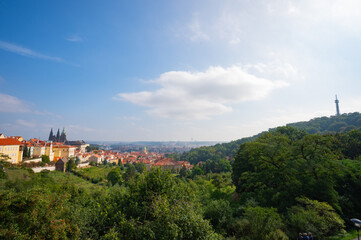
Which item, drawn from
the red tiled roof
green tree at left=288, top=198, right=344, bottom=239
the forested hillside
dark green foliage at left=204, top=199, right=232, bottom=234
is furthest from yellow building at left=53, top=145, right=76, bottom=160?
green tree at left=288, top=198, right=344, bottom=239

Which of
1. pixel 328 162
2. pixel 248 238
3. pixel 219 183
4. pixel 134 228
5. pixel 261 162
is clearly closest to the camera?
pixel 134 228

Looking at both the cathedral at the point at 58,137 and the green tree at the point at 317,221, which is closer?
the green tree at the point at 317,221

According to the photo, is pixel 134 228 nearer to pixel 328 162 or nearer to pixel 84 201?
pixel 84 201

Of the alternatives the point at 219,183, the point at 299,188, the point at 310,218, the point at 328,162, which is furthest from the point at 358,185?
the point at 219,183

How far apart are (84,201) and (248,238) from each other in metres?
14.2

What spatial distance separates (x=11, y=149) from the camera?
130 feet

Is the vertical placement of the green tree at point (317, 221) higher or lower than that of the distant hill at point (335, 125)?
lower

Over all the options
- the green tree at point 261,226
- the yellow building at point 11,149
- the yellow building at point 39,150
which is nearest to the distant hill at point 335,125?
the green tree at point 261,226

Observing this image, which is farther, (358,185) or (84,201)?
(84,201)

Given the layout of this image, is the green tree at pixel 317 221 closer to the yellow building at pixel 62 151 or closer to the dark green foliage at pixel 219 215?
the dark green foliage at pixel 219 215

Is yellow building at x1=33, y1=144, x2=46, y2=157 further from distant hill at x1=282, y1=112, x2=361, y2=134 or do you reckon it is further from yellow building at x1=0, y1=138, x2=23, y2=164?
distant hill at x1=282, y1=112, x2=361, y2=134

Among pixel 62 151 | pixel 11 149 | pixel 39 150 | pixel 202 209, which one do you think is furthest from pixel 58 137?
pixel 202 209

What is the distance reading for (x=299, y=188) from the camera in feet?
49.3

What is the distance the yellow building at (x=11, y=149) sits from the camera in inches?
1490
